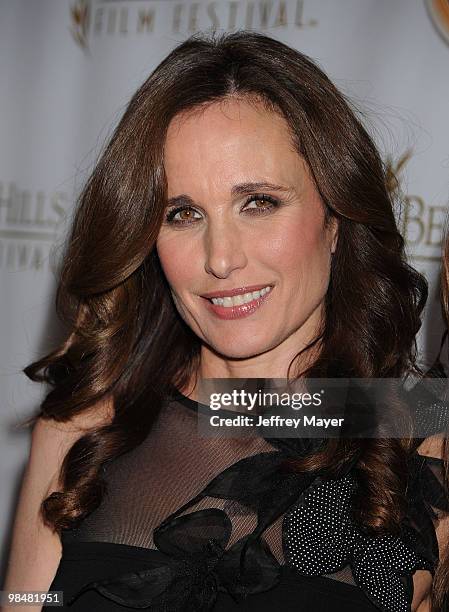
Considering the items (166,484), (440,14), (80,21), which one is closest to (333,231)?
(166,484)

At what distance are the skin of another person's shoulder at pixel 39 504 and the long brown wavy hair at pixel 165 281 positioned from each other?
26 millimetres

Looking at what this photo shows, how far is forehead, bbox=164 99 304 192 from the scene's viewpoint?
5.16ft

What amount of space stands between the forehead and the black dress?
481 mm

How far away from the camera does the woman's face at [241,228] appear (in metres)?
1.57

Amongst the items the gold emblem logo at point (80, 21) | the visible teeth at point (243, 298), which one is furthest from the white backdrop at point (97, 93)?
the visible teeth at point (243, 298)

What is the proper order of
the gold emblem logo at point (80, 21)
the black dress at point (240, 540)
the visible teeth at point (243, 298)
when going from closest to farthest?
the black dress at point (240, 540)
the visible teeth at point (243, 298)
the gold emblem logo at point (80, 21)

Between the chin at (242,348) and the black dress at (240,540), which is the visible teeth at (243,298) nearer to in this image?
the chin at (242,348)

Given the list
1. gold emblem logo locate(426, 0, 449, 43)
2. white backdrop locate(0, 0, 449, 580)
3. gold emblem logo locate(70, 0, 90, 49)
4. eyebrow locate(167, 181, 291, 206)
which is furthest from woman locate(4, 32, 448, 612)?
gold emblem logo locate(70, 0, 90, 49)

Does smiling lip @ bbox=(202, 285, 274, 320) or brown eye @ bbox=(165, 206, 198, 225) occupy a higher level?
brown eye @ bbox=(165, 206, 198, 225)

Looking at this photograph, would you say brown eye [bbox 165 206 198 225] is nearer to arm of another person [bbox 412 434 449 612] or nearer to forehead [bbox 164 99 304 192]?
forehead [bbox 164 99 304 192]

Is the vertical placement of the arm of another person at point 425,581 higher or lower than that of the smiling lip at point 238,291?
lower

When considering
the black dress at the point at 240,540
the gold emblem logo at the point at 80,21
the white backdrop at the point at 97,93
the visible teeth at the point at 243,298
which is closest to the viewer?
the black dress at the point at 240,540

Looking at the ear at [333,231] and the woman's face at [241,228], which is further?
the ear at [333,231]

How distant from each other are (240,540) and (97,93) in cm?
137
